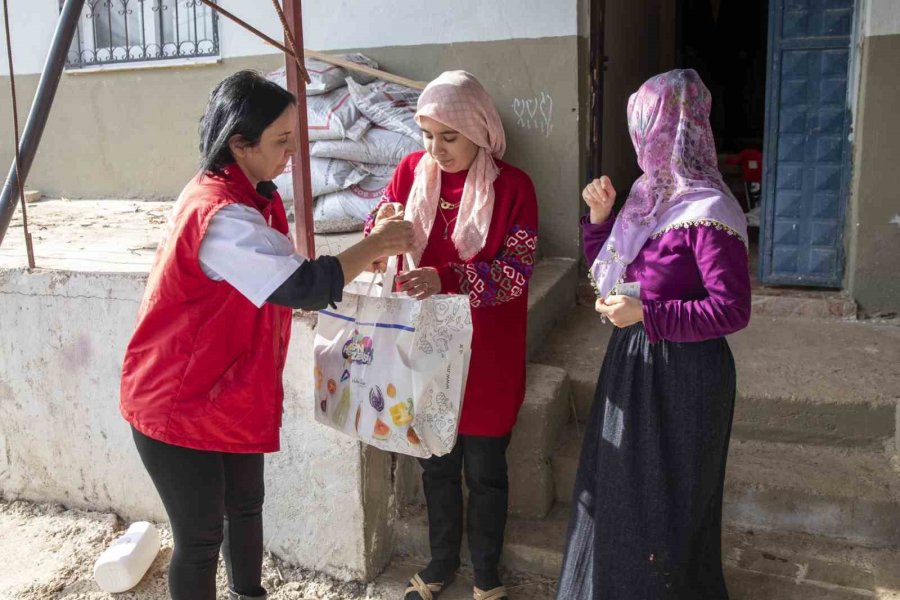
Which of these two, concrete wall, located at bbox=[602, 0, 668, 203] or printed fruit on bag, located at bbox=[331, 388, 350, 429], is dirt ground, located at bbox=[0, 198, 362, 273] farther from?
concrete wall, located at bbox=[602, 0, 668, 203]

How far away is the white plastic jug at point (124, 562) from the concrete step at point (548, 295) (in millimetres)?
1788

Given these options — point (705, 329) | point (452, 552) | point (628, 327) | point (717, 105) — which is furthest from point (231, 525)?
point (717, 105)

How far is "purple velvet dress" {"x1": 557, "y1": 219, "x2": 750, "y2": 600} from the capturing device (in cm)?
224

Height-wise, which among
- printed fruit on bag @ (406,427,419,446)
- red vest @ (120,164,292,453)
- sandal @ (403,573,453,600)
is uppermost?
red vest @ (120,164,292,453)

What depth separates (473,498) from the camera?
2.76 meters

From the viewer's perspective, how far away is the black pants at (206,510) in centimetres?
219

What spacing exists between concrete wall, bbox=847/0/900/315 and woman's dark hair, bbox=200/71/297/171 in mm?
3241

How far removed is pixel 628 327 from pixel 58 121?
5391 mm

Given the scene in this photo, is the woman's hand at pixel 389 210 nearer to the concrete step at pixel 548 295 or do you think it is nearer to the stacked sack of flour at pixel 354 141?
the concrete step at pixel 548 295

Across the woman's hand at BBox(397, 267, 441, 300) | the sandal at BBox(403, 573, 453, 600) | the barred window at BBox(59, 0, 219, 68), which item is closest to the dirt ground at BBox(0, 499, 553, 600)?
the sandal at BBox(403, 573, 453, 600)

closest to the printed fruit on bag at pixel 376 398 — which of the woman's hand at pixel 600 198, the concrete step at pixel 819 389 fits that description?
the woman's hand at pixel 600 198

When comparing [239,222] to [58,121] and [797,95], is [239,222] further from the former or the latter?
[58,121]

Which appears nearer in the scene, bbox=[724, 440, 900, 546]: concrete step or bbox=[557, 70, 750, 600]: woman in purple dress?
bbox=[557, 70, 750, 600]: woman in purple dress

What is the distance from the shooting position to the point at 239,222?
6.44ft
